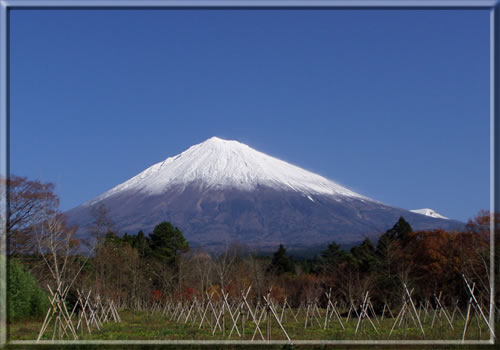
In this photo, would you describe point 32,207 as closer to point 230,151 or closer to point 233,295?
point 233,295

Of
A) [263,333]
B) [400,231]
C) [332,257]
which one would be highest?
[400,231]

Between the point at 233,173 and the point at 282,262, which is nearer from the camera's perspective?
the point at 282,262

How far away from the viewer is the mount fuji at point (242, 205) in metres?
36.9

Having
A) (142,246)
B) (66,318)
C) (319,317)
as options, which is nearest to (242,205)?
(142,246)

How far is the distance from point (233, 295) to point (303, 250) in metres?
15.0

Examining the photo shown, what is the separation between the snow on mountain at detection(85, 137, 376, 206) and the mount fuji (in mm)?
68

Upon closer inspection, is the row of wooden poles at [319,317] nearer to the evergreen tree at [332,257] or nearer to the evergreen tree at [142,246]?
the evergreen tree at [332,257]

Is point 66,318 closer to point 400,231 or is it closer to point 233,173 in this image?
point 400,231

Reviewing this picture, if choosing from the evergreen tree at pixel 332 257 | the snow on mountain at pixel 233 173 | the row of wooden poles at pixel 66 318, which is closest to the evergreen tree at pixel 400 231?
the evergreen tree at pixel 332 257

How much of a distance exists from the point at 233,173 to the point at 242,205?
8.55ft

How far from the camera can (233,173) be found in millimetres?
44281

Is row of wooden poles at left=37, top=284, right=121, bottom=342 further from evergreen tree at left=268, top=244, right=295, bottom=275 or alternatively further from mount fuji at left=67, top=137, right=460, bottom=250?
evergreen tree at left=268, top=244, right=295, bottom=275

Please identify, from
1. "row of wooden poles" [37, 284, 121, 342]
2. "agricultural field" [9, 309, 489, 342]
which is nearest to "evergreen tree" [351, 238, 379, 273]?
"agricultural field" [9, 309, 489, 342]

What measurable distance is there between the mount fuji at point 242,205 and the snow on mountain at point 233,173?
0.07 m
